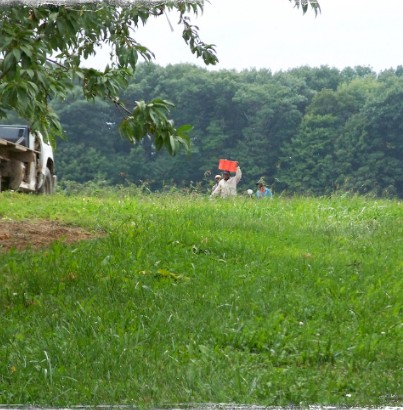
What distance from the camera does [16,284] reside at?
6.82 m

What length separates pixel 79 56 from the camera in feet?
→ 29.1

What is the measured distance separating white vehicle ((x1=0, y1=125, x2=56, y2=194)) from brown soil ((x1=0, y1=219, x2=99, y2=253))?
6328mm

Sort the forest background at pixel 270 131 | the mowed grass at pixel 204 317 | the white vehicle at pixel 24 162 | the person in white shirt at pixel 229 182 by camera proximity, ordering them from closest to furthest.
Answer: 1. the mowed grass at pixel 204 317
2. the forest background at pixel 270 131
3. the white vehicle at pixel 24 162
4. the person in white shirt at pixel 229 182

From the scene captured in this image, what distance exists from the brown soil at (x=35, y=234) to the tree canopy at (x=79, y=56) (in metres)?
1.60

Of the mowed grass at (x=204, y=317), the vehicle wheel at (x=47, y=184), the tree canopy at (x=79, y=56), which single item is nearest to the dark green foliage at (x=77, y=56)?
the tree canopy at (x=79, y=56)

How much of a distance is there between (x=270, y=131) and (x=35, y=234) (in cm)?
1244

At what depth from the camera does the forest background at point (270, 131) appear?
16.2 meters

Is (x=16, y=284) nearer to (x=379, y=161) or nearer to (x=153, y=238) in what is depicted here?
(x=153, y=238)

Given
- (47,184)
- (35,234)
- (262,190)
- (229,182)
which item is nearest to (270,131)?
(229,182)

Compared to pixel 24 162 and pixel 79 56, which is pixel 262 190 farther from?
pixel 79 56

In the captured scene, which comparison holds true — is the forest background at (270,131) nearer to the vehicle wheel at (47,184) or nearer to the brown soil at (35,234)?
the vehicle wheel at (47,184)

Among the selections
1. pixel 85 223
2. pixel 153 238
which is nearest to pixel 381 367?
pixel 153 238

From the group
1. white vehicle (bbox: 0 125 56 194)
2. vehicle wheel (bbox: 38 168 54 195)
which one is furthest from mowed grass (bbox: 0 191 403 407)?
vehicle wheel (bbox: 38 168 54 195)

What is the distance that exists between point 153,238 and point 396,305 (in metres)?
2.99
